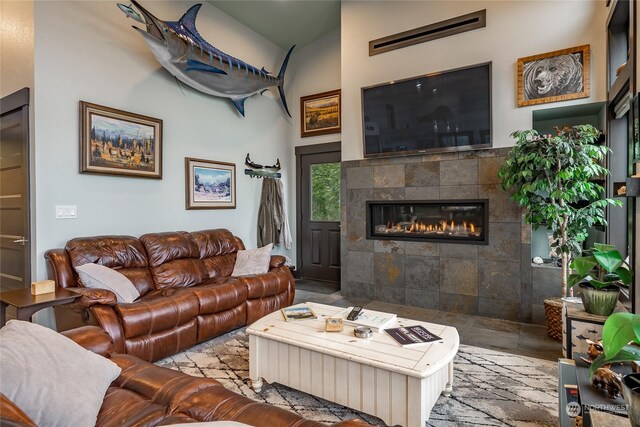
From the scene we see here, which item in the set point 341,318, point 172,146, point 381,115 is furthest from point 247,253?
point 381,115

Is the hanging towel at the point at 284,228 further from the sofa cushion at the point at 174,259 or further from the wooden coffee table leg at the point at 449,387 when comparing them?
the wooden coffee table leg at the point at 449,387

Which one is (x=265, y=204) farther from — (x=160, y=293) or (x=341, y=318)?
(x=341, y=318)

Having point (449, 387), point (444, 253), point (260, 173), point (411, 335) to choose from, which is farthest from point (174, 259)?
point (444, 253)

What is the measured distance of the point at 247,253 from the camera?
3867 mm

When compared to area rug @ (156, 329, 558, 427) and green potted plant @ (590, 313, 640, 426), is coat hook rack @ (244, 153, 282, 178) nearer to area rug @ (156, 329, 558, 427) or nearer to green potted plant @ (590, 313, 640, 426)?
area rug @ (156, 329, 558, 427)

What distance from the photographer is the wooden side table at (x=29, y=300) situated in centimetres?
214

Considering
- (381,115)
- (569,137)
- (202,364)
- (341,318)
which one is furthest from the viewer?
(381,115)

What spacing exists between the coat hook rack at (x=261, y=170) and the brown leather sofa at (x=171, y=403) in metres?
3.49

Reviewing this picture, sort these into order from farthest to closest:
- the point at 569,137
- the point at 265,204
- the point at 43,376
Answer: the point at 265,204 → the point at 569,137 → the point at 43,376

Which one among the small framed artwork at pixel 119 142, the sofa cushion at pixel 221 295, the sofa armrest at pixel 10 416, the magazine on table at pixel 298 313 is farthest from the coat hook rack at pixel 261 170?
the sofa armrest at pixel 10 416

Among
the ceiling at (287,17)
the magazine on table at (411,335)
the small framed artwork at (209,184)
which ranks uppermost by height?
the ceiling at (287,17)

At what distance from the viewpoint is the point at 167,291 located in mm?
2959

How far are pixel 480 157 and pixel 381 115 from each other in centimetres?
128

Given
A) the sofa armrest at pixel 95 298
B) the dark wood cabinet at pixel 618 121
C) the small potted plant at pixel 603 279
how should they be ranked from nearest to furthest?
1. the small potted plant at pixel 603 279
2. the sofa armrest at pixel 95 298
3. the dark wood cabinet at pixel 618 121
